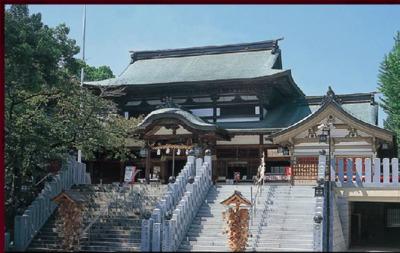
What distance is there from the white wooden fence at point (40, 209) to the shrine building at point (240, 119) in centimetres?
417

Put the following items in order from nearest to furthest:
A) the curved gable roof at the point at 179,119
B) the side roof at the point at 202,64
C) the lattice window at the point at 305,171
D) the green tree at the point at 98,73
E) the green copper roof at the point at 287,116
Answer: the lattice window at the point at 305,171, the curved gable roof at the point at 179,119, the green copper roof at the point at 287,116, the side roof at the point at 202,64, the green tree at the point at 98,73

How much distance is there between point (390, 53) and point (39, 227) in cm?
2213

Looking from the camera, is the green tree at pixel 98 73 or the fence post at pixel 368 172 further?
the green tree at pixel 98 73

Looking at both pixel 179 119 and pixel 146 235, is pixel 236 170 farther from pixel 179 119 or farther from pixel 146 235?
pixel 146 235

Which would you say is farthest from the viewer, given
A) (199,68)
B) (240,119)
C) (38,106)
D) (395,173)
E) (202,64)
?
(202,64)

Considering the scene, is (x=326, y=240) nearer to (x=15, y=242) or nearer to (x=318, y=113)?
(x=318, y=113)

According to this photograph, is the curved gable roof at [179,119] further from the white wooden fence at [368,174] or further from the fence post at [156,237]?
the fence post at [156,237]

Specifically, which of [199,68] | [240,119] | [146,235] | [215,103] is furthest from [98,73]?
[146,235]

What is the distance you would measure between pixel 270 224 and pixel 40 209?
753 cm

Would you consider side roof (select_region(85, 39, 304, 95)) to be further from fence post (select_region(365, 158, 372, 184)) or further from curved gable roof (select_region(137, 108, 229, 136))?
fence post (select_region(365, 158, 372, 184))

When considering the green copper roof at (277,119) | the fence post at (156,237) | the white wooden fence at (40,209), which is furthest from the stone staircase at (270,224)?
the green copper roof at (277,119)

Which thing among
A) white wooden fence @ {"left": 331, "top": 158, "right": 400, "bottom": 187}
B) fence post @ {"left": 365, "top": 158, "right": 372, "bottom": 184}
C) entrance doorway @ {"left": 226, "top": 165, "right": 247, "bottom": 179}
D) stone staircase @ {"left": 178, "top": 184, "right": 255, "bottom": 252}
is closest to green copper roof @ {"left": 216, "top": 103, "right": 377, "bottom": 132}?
entrance doorway @ {"left": 226, "top": 165, "right": 247, "bottom": 179}

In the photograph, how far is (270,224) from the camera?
50.8 feet

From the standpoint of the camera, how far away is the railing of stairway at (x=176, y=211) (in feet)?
47.5
